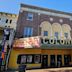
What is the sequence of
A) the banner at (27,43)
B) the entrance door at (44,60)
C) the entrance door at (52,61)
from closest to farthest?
1. the banner at (27,43)
2. the entrance door at (44,60)
3. the entrance door at (52,61)

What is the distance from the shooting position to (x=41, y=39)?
68.1 ft

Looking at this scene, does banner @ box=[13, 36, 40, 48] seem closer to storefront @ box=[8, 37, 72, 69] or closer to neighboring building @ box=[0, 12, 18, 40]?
storefront @ box=[8, 37, 72, 69]

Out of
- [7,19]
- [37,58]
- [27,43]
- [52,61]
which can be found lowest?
[52,61]

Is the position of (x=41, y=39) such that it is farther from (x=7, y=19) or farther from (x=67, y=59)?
(x=7, y=19)

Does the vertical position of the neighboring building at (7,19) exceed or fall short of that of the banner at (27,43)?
it exceeds it

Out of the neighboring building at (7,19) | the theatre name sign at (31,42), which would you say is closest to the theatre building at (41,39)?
the theatre name sign at (31,42)

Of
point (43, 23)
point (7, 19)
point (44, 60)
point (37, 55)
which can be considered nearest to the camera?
point (37, 55)

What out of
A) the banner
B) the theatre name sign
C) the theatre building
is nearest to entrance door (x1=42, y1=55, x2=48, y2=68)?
the theatre building

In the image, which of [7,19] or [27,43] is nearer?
[27,43]

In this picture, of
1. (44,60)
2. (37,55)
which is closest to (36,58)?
(37,55)

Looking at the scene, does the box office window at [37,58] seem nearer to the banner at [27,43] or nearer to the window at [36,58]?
the window at [36,58]

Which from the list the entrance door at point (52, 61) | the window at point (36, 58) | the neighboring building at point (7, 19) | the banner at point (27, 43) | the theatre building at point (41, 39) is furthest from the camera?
the neighboring building at point (7, 19)

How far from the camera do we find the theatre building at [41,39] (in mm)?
19922

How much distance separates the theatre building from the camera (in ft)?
65.4
